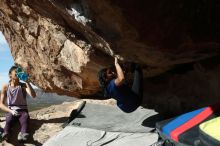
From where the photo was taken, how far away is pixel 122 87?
23.6 feet

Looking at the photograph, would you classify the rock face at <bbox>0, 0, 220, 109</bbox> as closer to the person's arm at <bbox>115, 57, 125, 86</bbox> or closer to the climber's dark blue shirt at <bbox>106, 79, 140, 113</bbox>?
the person's arm at <bbox>115, 57, 125, 86</bbox>

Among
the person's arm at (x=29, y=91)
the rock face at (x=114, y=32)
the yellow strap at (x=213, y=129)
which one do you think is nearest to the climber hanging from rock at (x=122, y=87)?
the rock face at (x=114, y=32)

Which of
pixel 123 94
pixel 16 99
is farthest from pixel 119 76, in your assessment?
pixel 16 99

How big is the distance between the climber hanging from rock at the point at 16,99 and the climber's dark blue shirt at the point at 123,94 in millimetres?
2260

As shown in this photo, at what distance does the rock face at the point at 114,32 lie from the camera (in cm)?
635

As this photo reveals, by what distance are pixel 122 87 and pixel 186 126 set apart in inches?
→ 67.6

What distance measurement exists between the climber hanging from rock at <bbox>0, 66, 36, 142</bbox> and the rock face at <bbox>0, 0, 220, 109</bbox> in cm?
118

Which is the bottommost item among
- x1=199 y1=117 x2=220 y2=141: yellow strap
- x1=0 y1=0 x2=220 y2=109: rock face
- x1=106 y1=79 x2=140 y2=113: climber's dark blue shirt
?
x1=199 y1=117 x2=220 y2=141: yellow strap

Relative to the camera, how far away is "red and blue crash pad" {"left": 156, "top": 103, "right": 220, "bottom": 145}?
5469 millimetres

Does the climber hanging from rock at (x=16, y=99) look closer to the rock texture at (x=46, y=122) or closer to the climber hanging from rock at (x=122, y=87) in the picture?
the rock texture at (x=46, y=122)

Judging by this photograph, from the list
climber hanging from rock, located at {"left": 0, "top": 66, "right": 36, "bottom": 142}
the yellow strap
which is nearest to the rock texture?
climber hanging from rock, located at {"left": 0, "top": 66, "right": 36, "bottom": 142}

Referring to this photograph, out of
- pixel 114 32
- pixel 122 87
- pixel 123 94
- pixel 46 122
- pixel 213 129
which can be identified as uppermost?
pixel 114 32

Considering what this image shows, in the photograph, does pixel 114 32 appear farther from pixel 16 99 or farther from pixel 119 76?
pixel 16 99

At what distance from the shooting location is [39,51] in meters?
10.2
